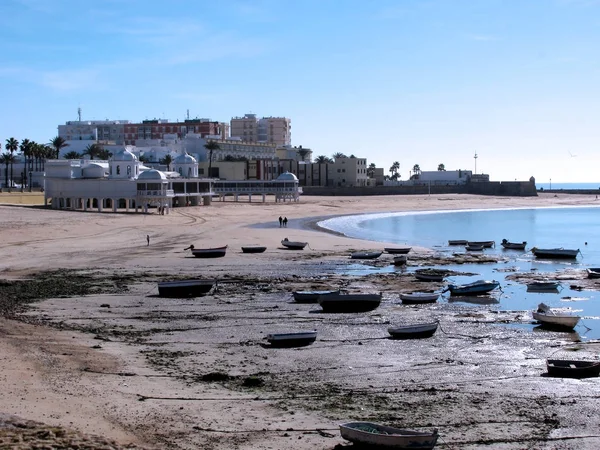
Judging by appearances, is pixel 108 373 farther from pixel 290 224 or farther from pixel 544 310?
pixel 290 224

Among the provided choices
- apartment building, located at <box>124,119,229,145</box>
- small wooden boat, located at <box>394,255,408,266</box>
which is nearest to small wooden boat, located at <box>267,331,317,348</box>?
small wooden boat, located at <box>394,255,408,266</box>

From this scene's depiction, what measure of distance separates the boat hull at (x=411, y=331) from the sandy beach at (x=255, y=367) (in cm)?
53

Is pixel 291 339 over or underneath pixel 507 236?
over

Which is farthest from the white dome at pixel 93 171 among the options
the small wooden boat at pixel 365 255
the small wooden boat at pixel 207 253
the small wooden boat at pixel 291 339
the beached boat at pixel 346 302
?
the small wooden boat at pixel 291 339

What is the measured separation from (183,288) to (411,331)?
1272cm

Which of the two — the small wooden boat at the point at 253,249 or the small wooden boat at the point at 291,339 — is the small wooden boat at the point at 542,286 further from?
the small wooden boat at the point at 253,249

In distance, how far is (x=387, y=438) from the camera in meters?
15.6

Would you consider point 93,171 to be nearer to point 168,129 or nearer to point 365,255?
point 365,255

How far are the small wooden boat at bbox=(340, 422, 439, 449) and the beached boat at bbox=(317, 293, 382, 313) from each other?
57.2 ft

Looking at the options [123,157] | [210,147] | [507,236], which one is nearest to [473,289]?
[507,236]

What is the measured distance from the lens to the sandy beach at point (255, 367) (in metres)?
17.5

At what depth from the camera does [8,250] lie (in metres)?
54.2

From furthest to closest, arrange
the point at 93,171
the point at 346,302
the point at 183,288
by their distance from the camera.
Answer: the point at 93,171 → the point at 183,288 → the point at 346,302

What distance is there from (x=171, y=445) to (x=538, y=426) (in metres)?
8.37
